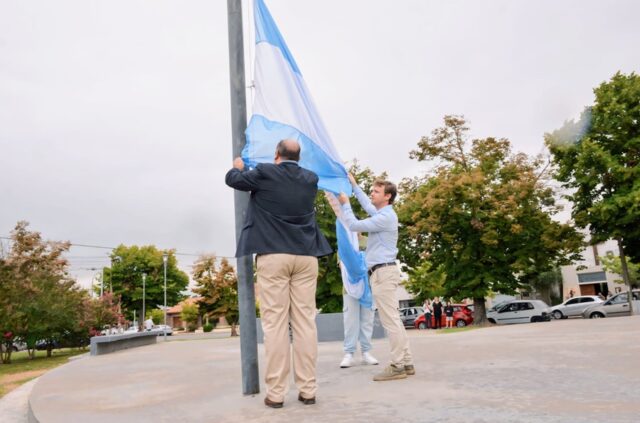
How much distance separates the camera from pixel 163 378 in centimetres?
636

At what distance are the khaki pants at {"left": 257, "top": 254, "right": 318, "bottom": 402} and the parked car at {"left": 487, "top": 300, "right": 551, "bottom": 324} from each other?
97.5ft

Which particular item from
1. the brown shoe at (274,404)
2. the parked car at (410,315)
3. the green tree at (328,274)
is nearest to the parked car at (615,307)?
the parked car at (410,315)

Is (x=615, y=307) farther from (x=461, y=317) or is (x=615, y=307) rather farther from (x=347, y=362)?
(x=347, y=362)

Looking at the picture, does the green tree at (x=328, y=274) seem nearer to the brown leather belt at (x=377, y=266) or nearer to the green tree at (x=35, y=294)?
the green tree at (x=35, y=294)

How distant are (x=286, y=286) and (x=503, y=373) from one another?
7.69ft

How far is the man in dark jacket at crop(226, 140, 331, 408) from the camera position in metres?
4.08

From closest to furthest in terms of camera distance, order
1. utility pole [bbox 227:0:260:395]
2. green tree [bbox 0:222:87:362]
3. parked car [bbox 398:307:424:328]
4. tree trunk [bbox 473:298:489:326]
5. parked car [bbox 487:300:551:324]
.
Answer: utility pole [bbox 227:0:260:395], green tree [bbox 0:222:87:362], tree trunk [bbox 473:298:489:326], parked car [bbox 487:300:551:324], parked car [bbox 398:307:424:328]

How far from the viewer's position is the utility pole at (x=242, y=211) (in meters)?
4.70

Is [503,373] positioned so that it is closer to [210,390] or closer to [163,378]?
[210,390]

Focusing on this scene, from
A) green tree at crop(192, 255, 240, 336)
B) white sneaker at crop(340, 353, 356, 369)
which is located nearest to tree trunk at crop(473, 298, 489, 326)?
green tree at crop(192, 255, 240, 336)

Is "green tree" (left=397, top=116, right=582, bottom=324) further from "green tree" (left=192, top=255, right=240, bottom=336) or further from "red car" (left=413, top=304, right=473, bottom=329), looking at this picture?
"green tree" (left=192, top=255, right=240, bottom=336)

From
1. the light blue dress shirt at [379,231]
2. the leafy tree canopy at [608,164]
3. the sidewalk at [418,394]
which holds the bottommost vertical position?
the sidewalk at [418,394]

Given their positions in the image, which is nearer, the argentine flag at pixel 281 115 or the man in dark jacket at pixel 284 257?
the man in dark jacket at pixel 284 257

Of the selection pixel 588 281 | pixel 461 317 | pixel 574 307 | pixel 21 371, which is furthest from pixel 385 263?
pixel 588 281
